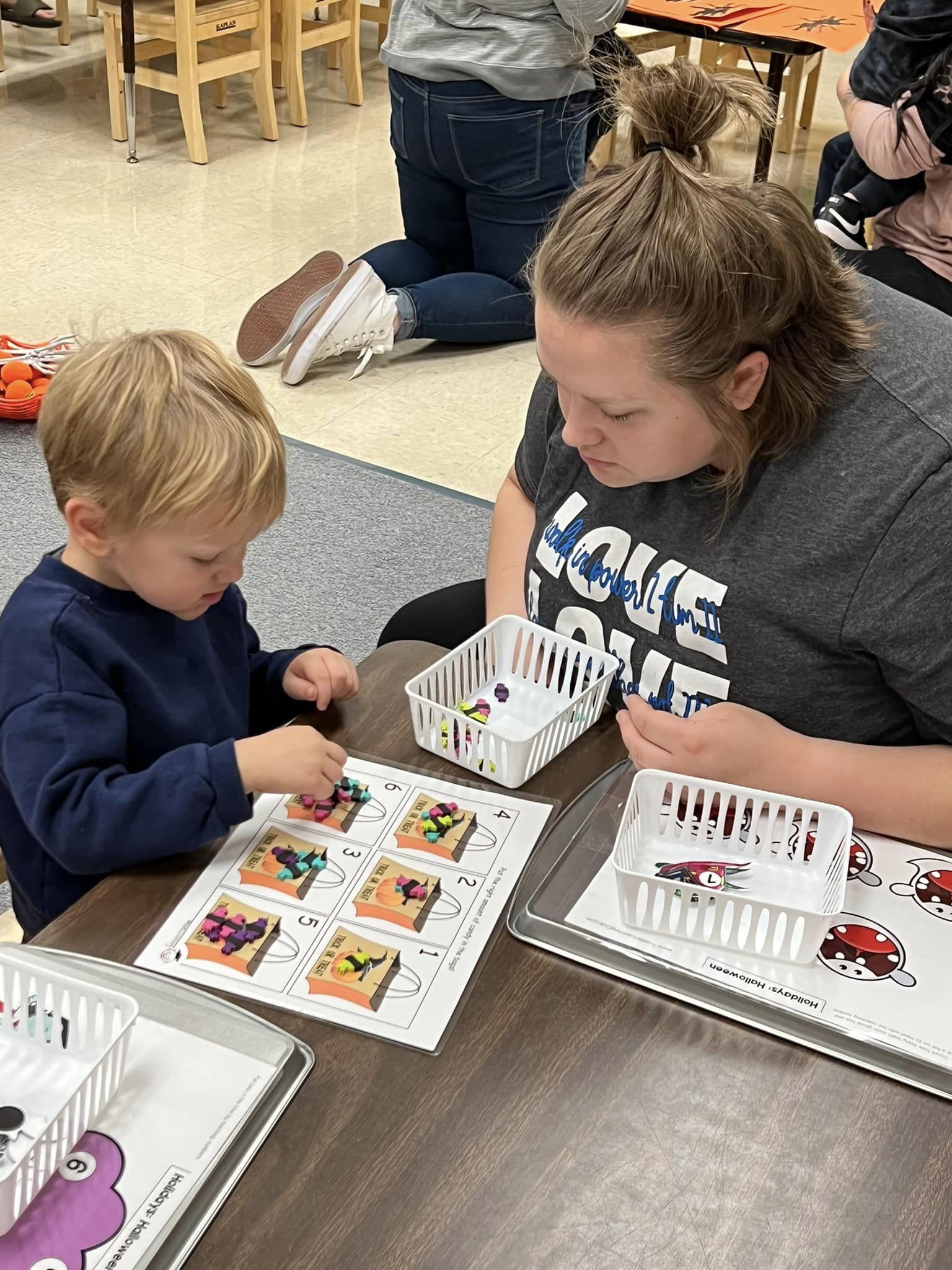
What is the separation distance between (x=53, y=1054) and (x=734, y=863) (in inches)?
19.4

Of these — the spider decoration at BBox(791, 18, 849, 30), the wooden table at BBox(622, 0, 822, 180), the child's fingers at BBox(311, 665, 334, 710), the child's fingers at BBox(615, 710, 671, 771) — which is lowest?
the wooden table at BBox(622, 0, 822, 180)

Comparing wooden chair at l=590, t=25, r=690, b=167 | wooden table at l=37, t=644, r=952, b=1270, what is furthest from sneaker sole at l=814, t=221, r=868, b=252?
wooden table at l=37, t=644, r=952, b=1270

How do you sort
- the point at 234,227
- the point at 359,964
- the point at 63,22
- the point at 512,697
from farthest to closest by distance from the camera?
the point at 63,22, the point at 234,227, the point at 512,697, the point at 359,964

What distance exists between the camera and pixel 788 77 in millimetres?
5195

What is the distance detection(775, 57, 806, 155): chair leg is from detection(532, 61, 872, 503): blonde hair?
4254 millimetres

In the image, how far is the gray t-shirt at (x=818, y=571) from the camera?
1.02 m

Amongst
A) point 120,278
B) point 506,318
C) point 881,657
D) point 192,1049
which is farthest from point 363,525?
point 192,1049

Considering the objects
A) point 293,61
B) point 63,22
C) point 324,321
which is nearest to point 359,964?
point 324,321

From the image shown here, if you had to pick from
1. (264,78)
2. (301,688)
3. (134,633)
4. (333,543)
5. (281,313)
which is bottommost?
(333,543)

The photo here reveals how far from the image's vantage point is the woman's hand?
1028mm

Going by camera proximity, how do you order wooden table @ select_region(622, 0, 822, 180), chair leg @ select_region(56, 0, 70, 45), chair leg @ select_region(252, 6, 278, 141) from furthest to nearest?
chair leg @ select_region(56, 0, 70, 45) → chair leg @ select_region(252, 6, 278, 141) → wooden table @ select_region(622, 0, 822, 180)

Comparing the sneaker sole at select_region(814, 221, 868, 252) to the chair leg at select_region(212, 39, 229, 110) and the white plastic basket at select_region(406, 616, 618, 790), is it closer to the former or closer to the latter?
the white plastic basket at select_region(406, 616, 618, 790)

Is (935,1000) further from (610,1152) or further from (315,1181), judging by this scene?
(315,1181)

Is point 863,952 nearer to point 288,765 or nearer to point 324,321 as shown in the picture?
point 288,765
